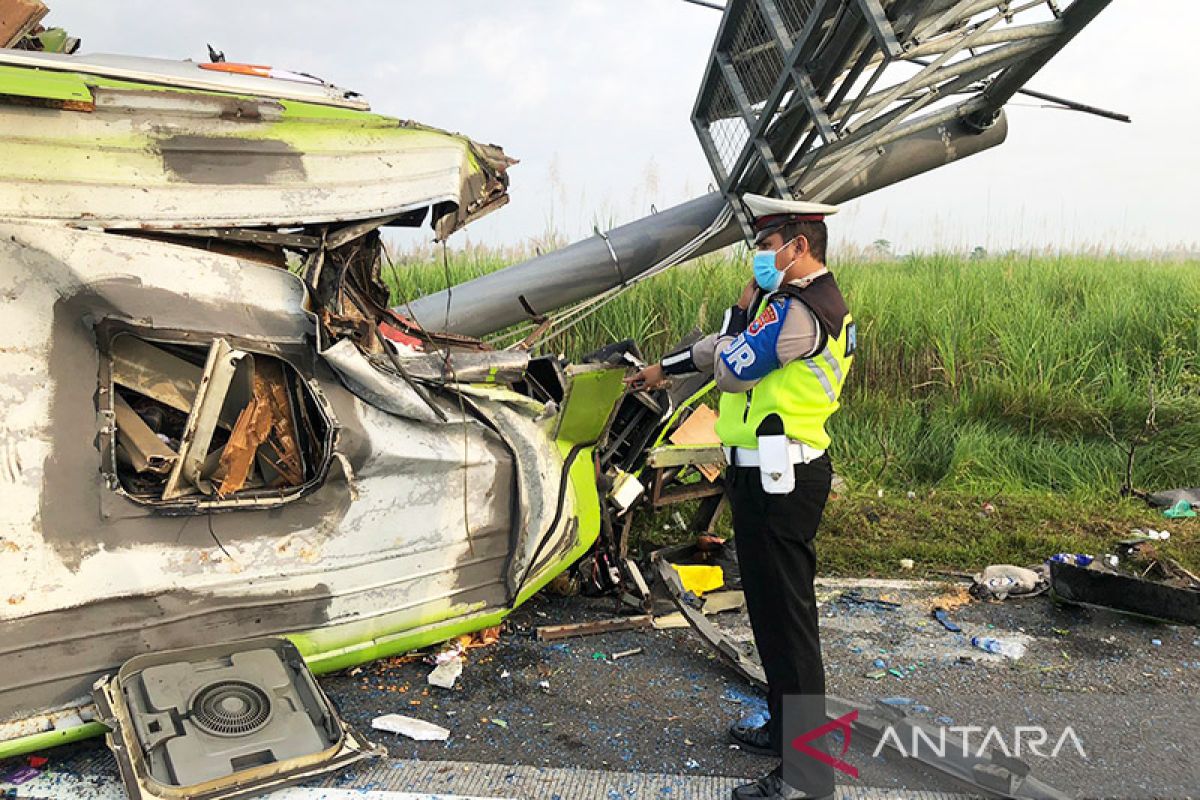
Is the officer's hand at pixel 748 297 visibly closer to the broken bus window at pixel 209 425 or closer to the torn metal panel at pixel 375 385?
the torn metal panel at pixel 375 385

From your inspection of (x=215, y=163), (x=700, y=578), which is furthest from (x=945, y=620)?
(x=215, y=163)

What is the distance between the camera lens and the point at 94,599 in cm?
283

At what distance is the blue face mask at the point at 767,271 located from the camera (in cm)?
301

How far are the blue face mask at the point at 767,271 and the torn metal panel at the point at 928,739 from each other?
144 centimetres

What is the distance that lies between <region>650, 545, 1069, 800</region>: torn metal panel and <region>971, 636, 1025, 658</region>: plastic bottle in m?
0.95

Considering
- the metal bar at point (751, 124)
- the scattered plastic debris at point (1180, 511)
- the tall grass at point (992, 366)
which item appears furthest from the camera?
the tall grass at point (992, 366)

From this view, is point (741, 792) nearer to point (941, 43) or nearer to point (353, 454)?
point (353, 454)

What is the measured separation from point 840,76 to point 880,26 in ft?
2.38

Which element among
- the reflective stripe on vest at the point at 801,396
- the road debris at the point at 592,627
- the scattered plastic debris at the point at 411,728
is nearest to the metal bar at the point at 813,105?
the reflective stripe on vest at the point at 801,396

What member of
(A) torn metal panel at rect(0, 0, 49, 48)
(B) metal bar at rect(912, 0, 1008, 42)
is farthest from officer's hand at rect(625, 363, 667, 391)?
(A) torn metal panel at rect(0, 0, 49, 48)

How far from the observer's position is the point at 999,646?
13.6ft

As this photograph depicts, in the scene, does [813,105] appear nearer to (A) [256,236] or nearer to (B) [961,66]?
(B) [961,66]

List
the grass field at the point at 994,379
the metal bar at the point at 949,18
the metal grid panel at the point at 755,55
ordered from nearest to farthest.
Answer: the metal bar at the point at 949,18 → the metal grid panel at the point at 755,55 → the grass field at the point at 994,379

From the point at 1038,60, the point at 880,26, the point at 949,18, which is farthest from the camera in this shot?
the point at 1038,60
